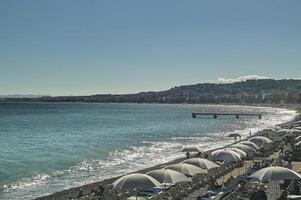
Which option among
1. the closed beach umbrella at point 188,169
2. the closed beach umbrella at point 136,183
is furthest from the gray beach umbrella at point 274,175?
the closed beach umbrella at point 136,183

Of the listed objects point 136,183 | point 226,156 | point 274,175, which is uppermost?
point 274,175

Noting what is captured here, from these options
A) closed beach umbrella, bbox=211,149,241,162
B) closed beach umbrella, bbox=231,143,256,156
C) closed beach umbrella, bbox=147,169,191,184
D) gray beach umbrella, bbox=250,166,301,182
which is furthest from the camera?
closed beach umbrella, bbox=231,143,256,156

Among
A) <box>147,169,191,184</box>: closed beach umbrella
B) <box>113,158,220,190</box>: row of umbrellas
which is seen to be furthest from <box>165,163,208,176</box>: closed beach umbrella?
<box>147,169,191,184</box>: closed beach umbrella

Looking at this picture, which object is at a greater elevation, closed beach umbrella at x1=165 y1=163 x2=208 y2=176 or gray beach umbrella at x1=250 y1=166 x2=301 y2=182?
gray beach umbrella at x1=250 y1=166 x2=301 y2=182

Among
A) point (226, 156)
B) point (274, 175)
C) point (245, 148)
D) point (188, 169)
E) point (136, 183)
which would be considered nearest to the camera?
point (136, 183)

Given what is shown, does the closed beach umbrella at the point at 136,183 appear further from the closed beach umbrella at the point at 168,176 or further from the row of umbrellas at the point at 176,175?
the closed beach umbrella at the point at 168,176

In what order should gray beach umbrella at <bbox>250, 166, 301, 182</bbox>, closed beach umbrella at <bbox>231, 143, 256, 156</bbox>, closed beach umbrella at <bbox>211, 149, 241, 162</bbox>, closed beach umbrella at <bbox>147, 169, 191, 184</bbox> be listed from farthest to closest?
closed beach umbrella at <bbox>231, 143, 256, 156</bbox>
closed beach umbrella at <bbox>211, 149, 241, 162</bbox>
closed beach umbrella at <bbox>147, 169, 191, 184</bbox>
gray beach umbrella at <bbox>250, 166, 301, 182</bbox>

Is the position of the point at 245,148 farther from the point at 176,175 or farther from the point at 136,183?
the point at 136,183

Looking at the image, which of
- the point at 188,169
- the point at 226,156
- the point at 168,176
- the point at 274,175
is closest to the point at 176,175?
the point at 168,176

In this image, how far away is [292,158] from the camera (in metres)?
32.2

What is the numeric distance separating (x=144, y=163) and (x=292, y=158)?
41.6 feet

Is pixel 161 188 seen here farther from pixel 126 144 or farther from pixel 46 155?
pixel 126 144

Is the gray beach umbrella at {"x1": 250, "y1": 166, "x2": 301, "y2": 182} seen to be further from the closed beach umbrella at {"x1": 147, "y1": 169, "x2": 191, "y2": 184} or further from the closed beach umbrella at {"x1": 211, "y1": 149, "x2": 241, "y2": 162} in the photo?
the closed beach umbrella at {"x1": 211, "y1": 149, "x2": 241, "y2": 162}

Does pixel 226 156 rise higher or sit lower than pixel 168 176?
higher
